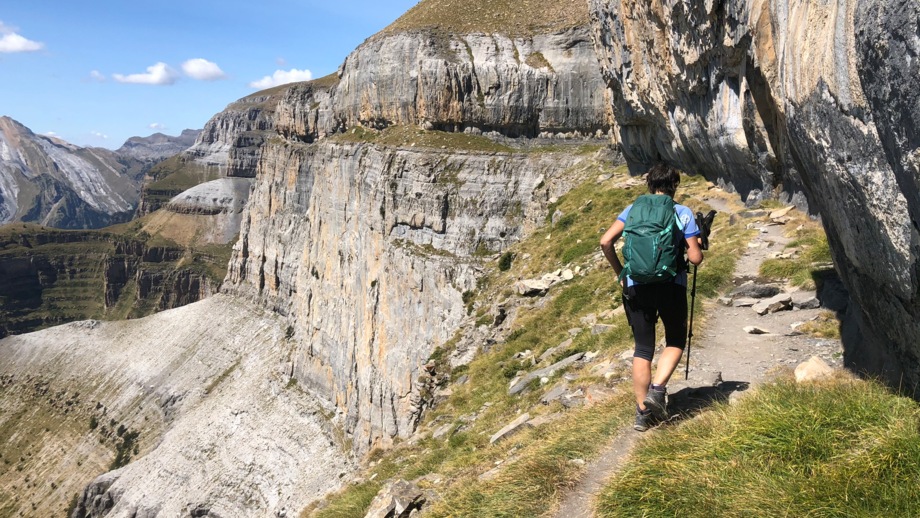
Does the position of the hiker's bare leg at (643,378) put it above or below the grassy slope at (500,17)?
below

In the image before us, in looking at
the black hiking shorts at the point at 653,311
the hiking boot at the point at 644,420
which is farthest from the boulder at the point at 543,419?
the black hiking shorts at the point at 653,311

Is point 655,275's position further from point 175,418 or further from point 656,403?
point 175,418

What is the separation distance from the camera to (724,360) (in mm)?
10375

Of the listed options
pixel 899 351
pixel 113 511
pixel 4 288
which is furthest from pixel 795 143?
pixel 4 288

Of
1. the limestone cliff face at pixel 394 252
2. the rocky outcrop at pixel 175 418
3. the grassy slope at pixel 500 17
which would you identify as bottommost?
the rocky outcrop at pixel 175 418

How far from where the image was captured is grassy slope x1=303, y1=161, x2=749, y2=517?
812 centimetres

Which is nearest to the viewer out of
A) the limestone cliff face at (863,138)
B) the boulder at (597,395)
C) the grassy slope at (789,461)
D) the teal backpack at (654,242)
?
the limestone cliff face at (863,138)

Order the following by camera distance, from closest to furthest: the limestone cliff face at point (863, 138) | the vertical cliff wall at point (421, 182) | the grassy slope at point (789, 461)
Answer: the limestone cliff face at point (863, 138) < the grassy slope at point (789, 461) < the vertical cliff wall at point (421, 182)

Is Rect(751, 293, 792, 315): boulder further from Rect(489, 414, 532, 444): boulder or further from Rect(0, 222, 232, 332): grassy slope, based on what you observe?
Rect(0, 222, 232, 332): grassy slope

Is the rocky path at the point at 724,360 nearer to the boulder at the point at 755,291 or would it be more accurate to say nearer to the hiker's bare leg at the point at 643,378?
the boulder at the point at 755,291

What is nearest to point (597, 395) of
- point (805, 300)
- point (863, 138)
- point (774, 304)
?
point (774, 304)

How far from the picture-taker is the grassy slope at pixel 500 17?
4866 cm

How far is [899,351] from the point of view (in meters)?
6.81

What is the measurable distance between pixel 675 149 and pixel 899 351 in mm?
23120
